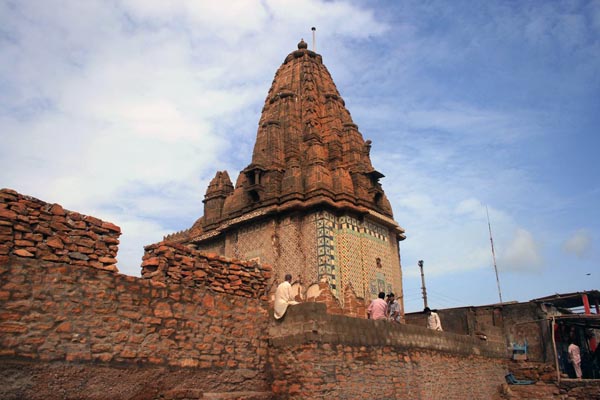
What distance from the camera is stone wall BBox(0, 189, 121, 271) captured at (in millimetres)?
6180

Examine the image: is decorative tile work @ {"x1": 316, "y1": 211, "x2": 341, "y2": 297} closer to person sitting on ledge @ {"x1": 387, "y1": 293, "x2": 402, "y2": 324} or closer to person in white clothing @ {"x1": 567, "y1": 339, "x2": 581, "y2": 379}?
person sitting on ledge @ {"x1": 387, "y1": 293, "x2": 402, "y2": 324}

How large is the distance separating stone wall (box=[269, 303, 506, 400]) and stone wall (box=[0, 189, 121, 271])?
3354mm

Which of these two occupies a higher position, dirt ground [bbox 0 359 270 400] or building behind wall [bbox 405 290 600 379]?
building behind wall [bbox 405 290 600 379]

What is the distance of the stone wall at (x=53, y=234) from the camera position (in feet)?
20.3

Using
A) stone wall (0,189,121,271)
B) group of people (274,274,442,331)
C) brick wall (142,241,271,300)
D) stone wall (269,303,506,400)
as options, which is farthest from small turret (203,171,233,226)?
stone wall (0,189,121,271)

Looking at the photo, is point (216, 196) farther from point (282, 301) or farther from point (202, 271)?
point (202, 271)

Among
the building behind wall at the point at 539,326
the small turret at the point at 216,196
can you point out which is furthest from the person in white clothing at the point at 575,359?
the small turret at the point at 216,196

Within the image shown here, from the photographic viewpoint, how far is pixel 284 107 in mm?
17250

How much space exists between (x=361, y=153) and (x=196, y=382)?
10.5m

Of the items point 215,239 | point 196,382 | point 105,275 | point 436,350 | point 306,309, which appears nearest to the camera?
point 105,275

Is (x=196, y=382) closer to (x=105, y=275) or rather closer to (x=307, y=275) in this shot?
(x=105, y=275)

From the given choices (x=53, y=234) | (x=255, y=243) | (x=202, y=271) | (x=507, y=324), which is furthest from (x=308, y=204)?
(x=507, y=324)

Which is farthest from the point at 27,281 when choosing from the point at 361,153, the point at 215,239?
the point at 361,153

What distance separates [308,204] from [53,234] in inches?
329
